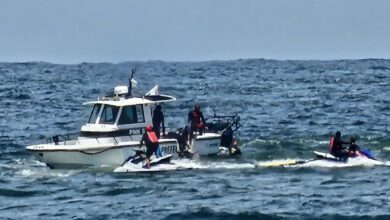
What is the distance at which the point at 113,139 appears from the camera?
46719mm

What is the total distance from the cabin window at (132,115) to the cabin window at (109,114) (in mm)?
274

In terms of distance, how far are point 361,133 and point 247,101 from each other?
2713 cm

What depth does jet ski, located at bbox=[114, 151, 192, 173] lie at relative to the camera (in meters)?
44.8

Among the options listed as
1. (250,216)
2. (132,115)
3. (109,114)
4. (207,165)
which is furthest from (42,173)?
(250,216)

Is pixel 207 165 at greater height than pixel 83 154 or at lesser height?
lesser

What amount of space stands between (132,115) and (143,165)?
11.5 feet

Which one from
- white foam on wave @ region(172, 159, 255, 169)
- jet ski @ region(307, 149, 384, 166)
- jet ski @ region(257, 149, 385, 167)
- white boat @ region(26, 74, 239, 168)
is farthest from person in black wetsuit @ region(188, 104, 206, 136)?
jet ski @ region(307, 149, 384, 166)

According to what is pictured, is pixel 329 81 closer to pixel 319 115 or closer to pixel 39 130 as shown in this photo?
pixel 319 115

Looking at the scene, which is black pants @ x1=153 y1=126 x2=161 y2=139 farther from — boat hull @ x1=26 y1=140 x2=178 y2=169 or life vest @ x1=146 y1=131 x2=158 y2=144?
life vest @ x1=146 y1=131 x2=158 y2=144

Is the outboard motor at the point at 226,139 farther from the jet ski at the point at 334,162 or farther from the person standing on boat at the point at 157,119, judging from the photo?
the jet ski at the point at 334,162

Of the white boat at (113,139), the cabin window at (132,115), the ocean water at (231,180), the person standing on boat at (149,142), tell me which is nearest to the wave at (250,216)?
the ocean water at (231,180)

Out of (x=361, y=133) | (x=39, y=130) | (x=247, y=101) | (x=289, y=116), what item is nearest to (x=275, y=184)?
(x=361, y=133)

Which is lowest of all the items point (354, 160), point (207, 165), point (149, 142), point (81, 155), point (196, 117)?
point (207, 165)

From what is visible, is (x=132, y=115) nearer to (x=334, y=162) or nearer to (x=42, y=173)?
(x=42, y=173)
